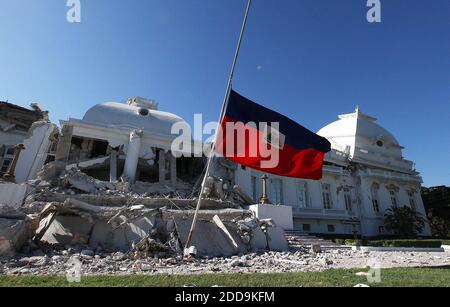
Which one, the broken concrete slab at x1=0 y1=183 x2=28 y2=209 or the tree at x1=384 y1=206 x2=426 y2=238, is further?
the tree at x1=384 y1=206 x2=426 y2=238

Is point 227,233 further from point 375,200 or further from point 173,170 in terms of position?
point 375,200

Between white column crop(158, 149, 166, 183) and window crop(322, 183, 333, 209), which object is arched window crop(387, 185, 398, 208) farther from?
white column crop(158, 149, 166, 183)

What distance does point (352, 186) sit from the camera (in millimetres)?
35469

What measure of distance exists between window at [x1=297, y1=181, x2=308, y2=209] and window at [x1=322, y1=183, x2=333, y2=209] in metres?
2.58

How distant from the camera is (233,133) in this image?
1001 cm

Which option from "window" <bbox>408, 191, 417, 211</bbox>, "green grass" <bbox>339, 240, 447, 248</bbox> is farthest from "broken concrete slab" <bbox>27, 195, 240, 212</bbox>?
"window" <bbox>408, 191, 417, 211</bbox>

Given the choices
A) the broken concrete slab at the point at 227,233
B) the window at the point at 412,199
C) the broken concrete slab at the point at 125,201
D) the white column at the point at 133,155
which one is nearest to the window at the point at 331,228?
the window at the point at 412,199

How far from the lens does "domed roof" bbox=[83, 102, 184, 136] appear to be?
83.0 ft

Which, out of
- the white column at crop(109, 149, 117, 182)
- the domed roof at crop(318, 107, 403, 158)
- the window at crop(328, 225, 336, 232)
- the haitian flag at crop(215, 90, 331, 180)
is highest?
the domed roof at crop(318, 107, 403, 158)

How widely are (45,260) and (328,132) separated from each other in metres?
41.5
